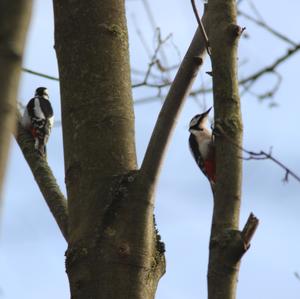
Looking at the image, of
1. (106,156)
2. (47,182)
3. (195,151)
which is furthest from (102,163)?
(195,151)

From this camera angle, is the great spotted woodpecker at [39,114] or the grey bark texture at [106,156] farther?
the great spotted woodpecker at [39,114]

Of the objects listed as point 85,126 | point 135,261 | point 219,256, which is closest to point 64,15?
point 85,126

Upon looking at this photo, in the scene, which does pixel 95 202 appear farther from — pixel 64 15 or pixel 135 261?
pixel 64 15

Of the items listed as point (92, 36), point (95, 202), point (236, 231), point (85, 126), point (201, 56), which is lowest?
point (236, 231)

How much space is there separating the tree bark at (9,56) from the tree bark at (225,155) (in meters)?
1.27

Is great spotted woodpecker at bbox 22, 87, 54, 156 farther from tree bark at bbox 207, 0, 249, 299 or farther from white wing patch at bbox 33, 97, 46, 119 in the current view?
tree bark at bbox 207, 0, 249, 299

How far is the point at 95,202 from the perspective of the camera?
2.67m

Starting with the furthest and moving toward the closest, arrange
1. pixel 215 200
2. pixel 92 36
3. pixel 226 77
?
pixel 92 36 < pixel 226 77 < pixel 215 200

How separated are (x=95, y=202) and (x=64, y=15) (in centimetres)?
100

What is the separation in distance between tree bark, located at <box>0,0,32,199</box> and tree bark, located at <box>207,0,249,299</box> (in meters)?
1.27

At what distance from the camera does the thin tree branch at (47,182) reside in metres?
3.22

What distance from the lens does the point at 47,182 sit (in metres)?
3.67

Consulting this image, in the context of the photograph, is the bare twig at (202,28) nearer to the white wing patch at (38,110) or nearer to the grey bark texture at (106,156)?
the grey bark texture at (106,156)

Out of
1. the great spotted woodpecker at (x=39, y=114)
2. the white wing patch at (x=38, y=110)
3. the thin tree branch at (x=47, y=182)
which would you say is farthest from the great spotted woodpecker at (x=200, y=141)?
the white wing patch at (x=38, y=110)
